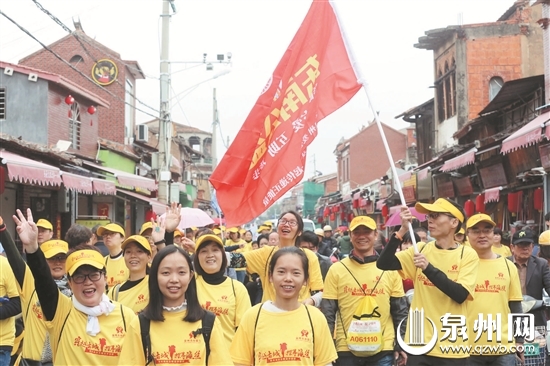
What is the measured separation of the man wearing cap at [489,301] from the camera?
22.1 feet

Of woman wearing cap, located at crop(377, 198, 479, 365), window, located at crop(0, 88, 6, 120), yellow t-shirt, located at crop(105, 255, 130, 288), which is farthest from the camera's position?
window, located at crop(0, 88, 6, 120)

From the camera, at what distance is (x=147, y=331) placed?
463cm

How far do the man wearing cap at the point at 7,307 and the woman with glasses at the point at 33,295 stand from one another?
40 cm

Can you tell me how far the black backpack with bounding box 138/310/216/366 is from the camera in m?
4.59

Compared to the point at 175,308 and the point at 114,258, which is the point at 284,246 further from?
the point at 175,308

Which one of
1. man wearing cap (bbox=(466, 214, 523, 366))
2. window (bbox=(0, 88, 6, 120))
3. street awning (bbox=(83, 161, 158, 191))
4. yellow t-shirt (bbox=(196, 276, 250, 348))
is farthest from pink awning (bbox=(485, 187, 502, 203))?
window (bbox=(0, 88, 6, 120))

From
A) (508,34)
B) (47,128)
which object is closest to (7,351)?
(47,128)

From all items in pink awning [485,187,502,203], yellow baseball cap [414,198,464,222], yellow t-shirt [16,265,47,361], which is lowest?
yellow t-shirt [16,265,47,361]

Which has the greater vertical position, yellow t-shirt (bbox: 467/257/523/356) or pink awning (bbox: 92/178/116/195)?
pink awning (bbox: 92/178/116/195)

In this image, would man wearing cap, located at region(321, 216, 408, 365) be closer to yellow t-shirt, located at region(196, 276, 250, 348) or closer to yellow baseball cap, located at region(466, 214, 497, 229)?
yellow baseball cap, located at region(466, 214, 497, 229)

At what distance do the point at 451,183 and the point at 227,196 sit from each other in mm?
19455

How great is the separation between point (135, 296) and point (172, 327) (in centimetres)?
206

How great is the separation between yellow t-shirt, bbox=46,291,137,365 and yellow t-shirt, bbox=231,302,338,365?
747mm

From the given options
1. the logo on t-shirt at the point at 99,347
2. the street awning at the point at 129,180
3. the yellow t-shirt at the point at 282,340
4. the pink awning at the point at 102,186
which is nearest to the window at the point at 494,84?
the street awning at the point at 129,180
